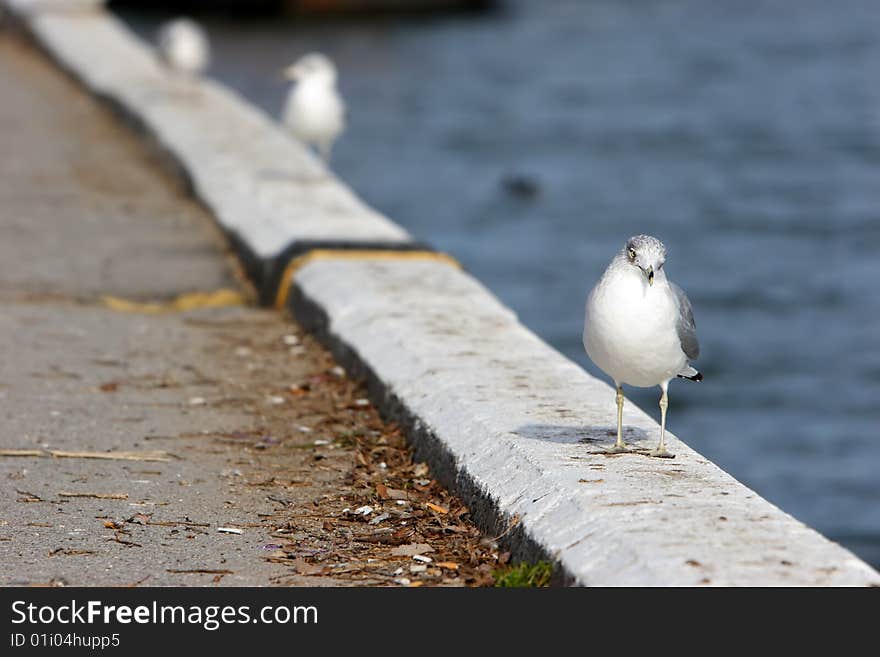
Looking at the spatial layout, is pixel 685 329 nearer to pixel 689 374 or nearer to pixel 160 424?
pixel 689 374

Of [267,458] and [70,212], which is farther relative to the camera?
[70,212]

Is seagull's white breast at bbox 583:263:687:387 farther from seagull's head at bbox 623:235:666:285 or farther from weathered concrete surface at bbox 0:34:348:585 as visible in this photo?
weathered concrete surface at bbox 0:34:348:585

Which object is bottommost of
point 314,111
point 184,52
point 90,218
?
point 90,218

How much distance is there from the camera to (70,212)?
8695mm

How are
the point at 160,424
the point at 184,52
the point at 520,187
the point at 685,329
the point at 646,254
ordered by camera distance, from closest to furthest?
1. the point at 646,254
2. the point at 685,329
3. the point at 160,424
4. the point at 184,52
5. the point at 520,187

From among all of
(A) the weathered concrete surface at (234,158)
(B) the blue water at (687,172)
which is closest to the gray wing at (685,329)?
(B) the blue water at (687,172)

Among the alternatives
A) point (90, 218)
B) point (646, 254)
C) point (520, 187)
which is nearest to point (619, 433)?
point (646, 254)

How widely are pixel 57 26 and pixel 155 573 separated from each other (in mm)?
13050

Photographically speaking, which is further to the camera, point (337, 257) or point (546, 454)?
point (337, 257)

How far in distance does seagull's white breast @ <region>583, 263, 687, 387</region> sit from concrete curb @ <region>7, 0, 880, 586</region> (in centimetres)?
29

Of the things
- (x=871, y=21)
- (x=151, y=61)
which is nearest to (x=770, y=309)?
(x=151, y=61)

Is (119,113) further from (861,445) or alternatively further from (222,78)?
(222,78)

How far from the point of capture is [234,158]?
9273mm

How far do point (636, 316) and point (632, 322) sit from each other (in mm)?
18
